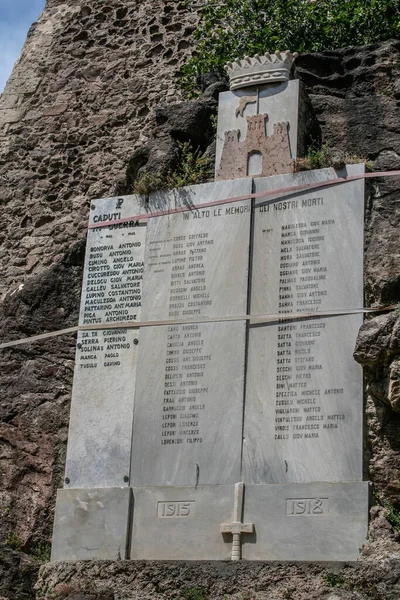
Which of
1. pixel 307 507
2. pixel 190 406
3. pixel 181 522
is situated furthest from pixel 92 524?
pixel 307 507

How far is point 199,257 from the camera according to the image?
27.9ft

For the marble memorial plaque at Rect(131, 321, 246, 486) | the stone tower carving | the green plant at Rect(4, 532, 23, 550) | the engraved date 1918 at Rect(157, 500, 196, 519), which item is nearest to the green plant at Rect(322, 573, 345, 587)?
the marble memorial plaque at Rect(131, 321, 246, 486)

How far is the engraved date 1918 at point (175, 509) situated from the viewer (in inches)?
306

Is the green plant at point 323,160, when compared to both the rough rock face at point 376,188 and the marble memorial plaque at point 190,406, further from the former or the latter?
the marble memorial plaque at point 190,406

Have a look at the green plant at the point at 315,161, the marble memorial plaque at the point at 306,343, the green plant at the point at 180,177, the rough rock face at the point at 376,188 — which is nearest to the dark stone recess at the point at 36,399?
the green plant at the point at 180,177

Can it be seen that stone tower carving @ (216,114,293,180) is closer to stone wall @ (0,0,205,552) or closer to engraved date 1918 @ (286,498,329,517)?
stone wall @ (0,0,205,552)

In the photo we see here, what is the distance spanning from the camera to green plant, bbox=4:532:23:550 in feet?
27.7

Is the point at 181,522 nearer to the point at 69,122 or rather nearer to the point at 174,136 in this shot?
the point at 174,136

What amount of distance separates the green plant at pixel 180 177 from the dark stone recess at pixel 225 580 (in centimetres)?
285

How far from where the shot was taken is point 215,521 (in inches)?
301

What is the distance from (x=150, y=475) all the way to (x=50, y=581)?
964 millimetres

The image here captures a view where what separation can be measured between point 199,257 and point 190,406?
1119 millimetres

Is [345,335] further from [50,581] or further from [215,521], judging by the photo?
[50,581]

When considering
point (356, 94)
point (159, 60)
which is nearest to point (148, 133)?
point (159, 60)
